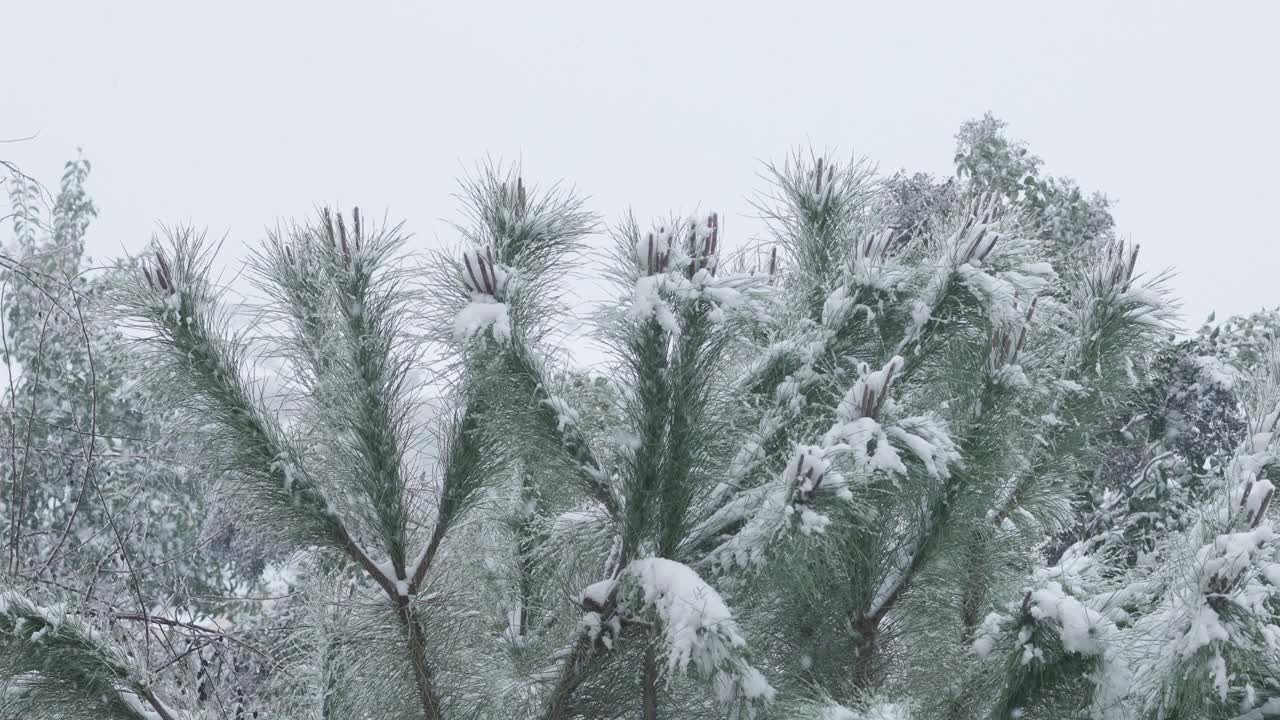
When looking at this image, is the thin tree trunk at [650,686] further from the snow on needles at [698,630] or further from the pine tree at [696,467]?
the snow on needles at [698,630]

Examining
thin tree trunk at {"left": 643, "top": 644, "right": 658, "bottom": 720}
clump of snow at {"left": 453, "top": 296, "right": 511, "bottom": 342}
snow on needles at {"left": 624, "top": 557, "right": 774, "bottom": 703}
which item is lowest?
thin tree trunk at {"left": 643, "top": 644, "right": 658, "bottom": 720}

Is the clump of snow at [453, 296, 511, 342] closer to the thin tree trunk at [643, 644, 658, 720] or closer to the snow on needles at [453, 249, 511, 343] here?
the snow on needles at [453, 249, 511, 343]

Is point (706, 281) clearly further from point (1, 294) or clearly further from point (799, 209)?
point (1, 294)

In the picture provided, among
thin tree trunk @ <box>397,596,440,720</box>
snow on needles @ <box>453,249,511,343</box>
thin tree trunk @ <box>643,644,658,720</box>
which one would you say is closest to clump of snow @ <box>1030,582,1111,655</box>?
thin tree trunk @ <box>643,644,658,720</box>

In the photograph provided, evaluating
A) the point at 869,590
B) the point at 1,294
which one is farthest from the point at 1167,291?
the point at 1,294

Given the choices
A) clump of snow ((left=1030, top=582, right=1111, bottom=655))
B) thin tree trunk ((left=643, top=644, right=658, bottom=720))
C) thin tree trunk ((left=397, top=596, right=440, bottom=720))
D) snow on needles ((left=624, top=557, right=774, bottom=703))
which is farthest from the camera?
thin tree trunk ((left=397, top=596, right=440, bottom=720))

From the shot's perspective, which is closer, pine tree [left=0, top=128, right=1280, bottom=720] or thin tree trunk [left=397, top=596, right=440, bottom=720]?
pine tree [left=0, top=128, right=1280, bottom=720]

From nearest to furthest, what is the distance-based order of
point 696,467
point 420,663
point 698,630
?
point 698,630 < point 696,467 < point 420,663

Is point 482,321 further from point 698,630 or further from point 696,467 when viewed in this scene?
point 698,630

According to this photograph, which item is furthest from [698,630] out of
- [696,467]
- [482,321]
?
[482,321]

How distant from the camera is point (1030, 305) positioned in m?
2.99

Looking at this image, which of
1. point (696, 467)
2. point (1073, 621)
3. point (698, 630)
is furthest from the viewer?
point (696, 467)

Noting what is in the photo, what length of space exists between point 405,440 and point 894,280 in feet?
4.56

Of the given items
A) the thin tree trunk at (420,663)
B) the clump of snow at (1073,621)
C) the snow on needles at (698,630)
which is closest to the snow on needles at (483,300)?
the snow on needles at (698,630)
